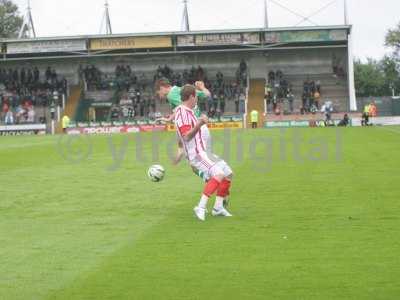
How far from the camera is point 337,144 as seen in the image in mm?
28891

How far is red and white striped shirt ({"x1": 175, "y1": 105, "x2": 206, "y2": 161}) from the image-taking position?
37.8 feet

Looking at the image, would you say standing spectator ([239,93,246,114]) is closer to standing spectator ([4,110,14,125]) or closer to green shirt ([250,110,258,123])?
green shirt ([250,110,258,123])

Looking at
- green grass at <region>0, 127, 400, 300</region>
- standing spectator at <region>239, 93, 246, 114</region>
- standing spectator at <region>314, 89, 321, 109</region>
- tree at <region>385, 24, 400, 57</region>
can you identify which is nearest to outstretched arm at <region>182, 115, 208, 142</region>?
Result: green grass at <region>0, 127, 400, 300</region>

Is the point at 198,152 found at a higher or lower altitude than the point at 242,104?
lower

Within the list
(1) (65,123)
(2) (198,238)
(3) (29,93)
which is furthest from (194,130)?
(3) (29,93)

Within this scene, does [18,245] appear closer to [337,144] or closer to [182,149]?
[182,149]

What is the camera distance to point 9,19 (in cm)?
10650

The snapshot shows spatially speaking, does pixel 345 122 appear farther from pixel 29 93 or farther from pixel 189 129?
pixel 189 129

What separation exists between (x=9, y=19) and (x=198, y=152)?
99596mm

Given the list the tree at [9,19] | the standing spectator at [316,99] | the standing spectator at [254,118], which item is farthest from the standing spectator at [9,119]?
the tree at [9,19]

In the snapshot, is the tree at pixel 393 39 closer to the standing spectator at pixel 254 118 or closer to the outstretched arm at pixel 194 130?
the standing spectator at pixel 254 118

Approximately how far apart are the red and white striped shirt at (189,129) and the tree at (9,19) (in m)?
95.5

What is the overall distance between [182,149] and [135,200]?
1944 millimetres

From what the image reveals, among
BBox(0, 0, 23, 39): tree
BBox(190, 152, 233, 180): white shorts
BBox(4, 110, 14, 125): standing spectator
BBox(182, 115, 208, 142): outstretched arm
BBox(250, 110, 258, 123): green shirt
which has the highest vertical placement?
BBox(0, 0, 23, 39): tree
